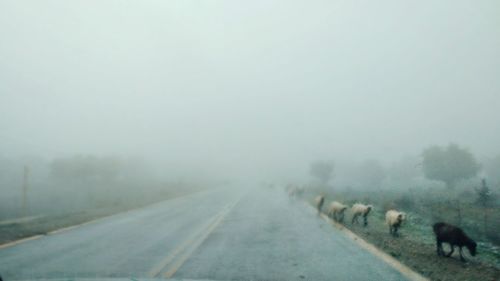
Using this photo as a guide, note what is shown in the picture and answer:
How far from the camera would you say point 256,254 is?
1011 centimetres

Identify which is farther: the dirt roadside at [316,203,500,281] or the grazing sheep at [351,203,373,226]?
the grazing sheep at [351,203,373,226]

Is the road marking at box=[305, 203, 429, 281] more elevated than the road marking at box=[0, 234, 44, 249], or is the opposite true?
the road marking at box=[0, 234, 44, 249]

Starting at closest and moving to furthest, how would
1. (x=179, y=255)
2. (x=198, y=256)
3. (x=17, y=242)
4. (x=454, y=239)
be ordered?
Result: (x=198, y=256), (x=179, y=255), (x=454, y=239), (x=17, y=242)

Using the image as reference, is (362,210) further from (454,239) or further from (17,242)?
(17,242)

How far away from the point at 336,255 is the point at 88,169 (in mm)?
63442

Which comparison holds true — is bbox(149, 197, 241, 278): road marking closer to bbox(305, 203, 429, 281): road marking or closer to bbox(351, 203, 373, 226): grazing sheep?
bbox(305, 203, 429, 281): road marking

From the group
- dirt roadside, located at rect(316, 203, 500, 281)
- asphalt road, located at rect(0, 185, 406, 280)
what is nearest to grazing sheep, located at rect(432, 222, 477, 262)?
dirt roadside, located at rect(316, 203, 500, 281)

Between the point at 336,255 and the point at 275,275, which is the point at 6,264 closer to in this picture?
the point at 275,275

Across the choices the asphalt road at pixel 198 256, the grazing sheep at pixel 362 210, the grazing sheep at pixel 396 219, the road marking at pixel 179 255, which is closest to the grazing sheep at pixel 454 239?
the asphalt road at pixel 198 256

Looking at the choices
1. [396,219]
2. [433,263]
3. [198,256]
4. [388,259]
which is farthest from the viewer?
[396,219]

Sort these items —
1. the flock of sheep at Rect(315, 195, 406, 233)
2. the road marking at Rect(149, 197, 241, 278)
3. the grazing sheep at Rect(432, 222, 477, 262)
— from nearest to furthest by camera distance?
the road marking at Rect(149, 197, 241, 278), the grazing sheep at Rect(432, 222, 477, 262), the flock of sheep at Rect(315, 195, 406, 233)

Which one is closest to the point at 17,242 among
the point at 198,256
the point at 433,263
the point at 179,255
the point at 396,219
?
the point at 179,255

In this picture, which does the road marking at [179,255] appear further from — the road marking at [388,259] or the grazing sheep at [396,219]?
the grazing sheep at [396,219]

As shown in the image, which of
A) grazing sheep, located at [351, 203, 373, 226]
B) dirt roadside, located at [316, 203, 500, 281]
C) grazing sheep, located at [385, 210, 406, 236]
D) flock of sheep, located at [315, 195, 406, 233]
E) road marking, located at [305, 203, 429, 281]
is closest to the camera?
road marking, located at [305, 203, 429, 281]
